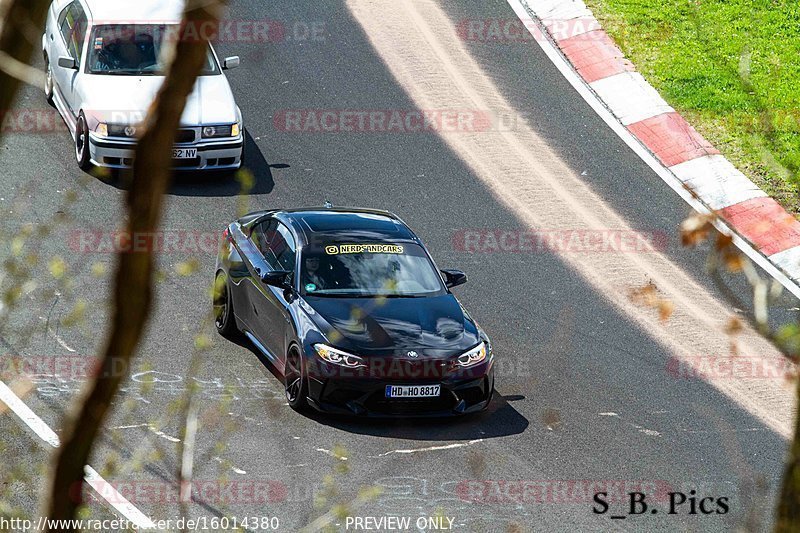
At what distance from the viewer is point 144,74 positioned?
15820 millimetres

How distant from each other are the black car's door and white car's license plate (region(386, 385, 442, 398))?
1.18m

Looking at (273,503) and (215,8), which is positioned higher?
(215,8)

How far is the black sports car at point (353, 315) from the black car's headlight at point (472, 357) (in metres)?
0.01

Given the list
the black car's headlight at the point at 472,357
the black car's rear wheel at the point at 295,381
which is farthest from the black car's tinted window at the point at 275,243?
the black car's headlight at the point at 472,357

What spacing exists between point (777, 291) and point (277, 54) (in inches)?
629

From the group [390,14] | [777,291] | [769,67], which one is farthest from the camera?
[390,14]

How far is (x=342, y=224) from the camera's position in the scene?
39.3 ft

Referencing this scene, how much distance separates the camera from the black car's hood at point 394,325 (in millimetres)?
10617

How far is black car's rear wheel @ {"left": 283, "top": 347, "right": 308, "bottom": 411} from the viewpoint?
10695 mm

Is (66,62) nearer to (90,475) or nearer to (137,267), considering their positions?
(90,475)

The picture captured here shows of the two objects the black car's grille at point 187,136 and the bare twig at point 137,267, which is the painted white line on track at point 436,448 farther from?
the bare twig at point 137,267

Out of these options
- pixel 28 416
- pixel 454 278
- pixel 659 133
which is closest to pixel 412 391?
pixel 454 278

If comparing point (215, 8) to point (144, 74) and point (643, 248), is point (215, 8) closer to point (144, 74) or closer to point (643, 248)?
point (643, 248)

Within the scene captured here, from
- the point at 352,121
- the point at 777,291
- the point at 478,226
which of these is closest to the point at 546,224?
the point at 478,226
